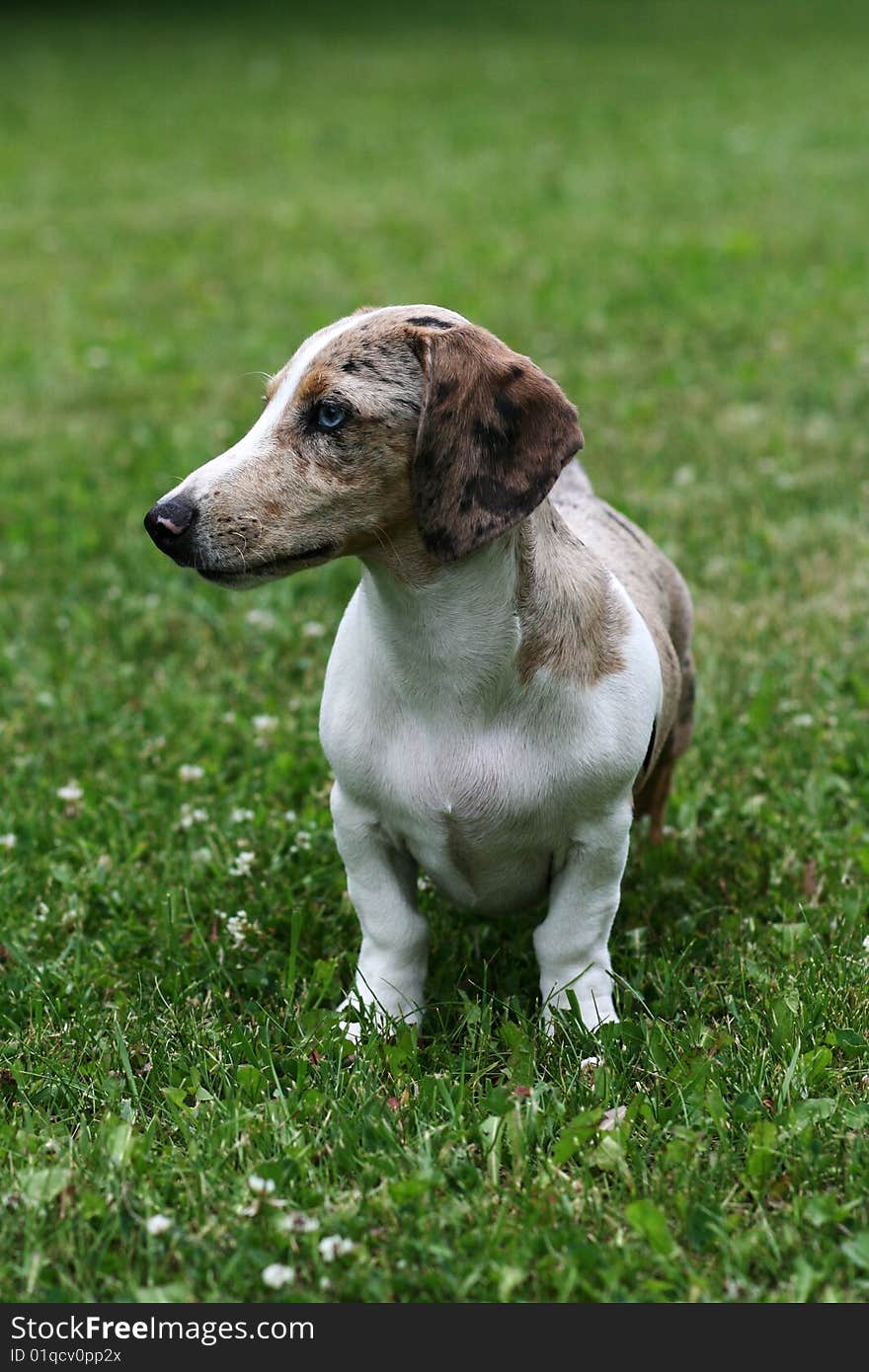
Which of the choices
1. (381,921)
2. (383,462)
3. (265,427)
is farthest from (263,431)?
(381,921)

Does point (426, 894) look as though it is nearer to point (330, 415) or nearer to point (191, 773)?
point (191, 773)

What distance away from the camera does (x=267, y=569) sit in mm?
2824

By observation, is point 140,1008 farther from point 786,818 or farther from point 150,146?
point 150,146

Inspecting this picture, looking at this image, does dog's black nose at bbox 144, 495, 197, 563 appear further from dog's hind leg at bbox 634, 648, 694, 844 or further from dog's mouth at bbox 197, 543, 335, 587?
dog's hind leg at bbox 634, 648, 694, 844

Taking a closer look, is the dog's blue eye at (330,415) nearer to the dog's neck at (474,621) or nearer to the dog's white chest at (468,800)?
the dog's neck at (474,621)

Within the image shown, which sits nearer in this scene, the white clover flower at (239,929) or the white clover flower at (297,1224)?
the white clover flower at (297,1224)

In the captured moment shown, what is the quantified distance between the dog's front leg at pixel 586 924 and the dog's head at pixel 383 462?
2.43 ft

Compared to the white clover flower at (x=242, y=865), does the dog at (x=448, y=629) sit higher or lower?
higher

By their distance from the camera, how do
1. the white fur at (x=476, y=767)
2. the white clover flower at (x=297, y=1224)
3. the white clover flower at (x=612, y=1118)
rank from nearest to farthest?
the white clover flower at (x=297, y=1224) → the white clover flower at (x=612, y=1118) → the white fur at (x=476, y=767)

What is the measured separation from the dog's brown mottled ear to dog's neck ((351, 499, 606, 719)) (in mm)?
117

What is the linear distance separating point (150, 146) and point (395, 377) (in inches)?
510

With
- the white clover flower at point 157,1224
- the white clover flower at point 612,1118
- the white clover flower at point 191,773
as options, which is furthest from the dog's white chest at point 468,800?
the white clover flower at point 191,773

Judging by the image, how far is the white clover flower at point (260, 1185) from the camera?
2613mm

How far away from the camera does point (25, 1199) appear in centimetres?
265
